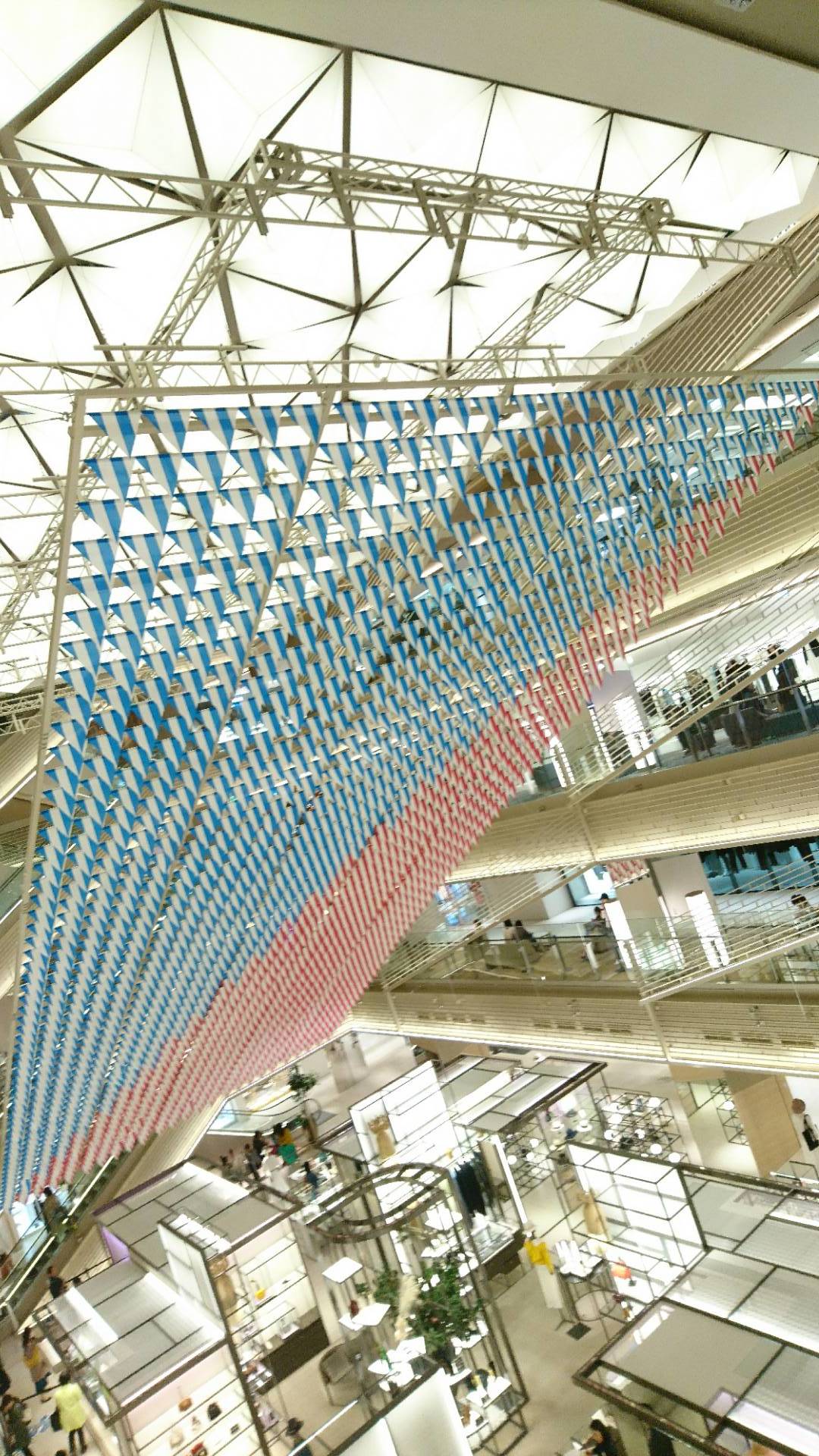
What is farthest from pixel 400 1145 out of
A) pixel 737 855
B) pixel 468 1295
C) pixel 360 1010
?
pixel 360 1010

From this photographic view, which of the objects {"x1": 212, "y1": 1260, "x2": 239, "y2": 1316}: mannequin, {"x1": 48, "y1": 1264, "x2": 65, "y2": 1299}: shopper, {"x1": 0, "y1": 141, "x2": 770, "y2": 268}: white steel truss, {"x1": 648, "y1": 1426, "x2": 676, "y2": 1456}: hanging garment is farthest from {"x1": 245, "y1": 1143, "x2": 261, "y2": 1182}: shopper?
{"x1": 0, "y1": 141, "x2": 770, "y2": 268}: white steel truss

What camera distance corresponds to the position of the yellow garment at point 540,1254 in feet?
48.6

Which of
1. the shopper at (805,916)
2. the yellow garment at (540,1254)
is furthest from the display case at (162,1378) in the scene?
the shopper at (805,916)

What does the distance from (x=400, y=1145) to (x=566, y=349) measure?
14651mm

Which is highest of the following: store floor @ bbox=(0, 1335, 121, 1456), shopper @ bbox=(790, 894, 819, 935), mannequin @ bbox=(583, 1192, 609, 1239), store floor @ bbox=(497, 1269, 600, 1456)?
shopper @ bbox=(790, 894, 819, 935)

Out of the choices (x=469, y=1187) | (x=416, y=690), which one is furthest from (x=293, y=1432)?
(x=416, y=690)

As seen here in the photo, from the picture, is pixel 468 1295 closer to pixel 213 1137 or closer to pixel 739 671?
pixel 739 671

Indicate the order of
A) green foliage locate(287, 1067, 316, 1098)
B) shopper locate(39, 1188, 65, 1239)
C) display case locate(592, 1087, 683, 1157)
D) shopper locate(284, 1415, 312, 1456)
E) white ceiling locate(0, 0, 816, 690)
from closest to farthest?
white ceiling locate(0, 0, 816, 690), shopper locate(284, 1415, 312, 1456), display case locate(592, 1087, 683, 1157), shopper locate(39, 1188, 65, 1239), green foliage locate(287, 1067, 316, 1098)

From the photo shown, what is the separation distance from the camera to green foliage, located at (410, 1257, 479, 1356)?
12.7 meters

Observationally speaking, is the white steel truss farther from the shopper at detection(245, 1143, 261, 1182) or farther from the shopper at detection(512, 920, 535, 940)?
the shopper at detection(245, 1143, 261, 1182)

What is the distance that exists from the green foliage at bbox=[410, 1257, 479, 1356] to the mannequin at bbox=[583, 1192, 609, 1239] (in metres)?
2.48

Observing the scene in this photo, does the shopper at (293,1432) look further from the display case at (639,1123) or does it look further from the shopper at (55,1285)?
the shopper at (55,1285)

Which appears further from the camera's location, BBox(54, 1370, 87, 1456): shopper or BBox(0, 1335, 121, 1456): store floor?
BBox(54, 1370, 87, 1456): shopper

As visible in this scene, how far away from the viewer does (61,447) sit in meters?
15.0
